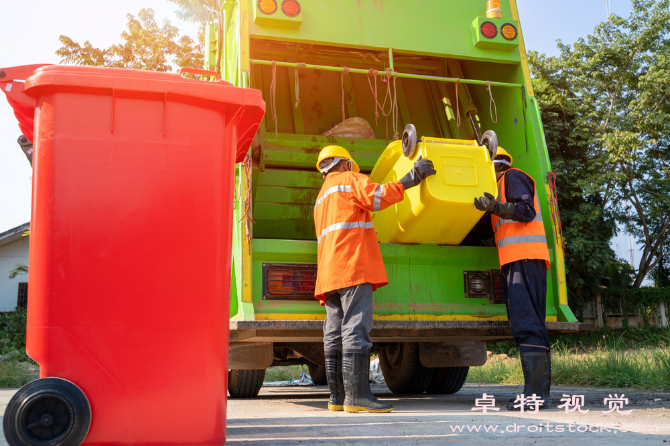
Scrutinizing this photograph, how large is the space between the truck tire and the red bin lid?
3.21 m

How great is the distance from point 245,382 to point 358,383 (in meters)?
2.01

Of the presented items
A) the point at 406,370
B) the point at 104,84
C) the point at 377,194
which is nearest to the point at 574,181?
the point at 406,370

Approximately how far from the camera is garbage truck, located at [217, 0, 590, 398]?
342 cm

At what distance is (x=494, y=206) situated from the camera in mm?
3348

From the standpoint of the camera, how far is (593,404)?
146 inches

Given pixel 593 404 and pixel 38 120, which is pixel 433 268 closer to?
pixel 593 404

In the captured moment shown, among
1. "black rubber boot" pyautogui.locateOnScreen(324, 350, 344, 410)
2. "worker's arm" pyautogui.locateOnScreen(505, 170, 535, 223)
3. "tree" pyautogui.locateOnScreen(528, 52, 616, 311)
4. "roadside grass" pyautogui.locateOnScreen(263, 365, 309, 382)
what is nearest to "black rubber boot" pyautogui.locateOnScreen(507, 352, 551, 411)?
"worker's arm" pyautogui.locateOnScreen(505, 170, 535, 223)

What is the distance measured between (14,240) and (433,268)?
60.9 ft

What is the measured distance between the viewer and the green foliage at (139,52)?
1230cm

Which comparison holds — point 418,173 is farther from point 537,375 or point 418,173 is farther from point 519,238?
point 537,375

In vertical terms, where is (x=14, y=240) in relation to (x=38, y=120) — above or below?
above

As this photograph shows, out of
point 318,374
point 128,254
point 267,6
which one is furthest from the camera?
point 318,374

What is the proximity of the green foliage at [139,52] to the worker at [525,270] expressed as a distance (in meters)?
9.83

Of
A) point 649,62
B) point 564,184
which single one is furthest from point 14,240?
point 649,62
